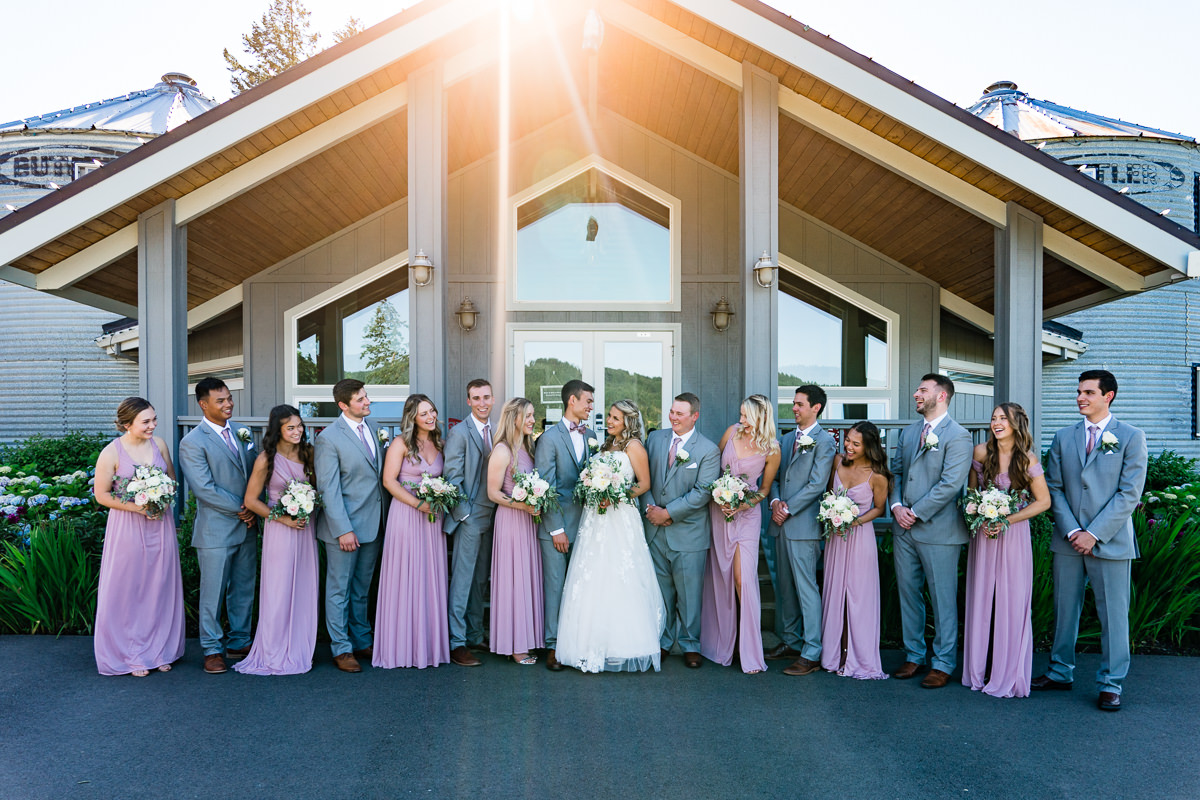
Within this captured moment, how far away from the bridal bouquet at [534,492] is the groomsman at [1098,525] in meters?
3.52

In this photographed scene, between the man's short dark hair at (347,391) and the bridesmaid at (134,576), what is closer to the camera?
the bridesmaid at (134,576)

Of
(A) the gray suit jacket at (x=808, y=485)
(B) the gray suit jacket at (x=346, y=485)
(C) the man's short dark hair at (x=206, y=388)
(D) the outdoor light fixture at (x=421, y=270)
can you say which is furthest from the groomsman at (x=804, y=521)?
(C) the man's short dark hair at (x=206, y=388)

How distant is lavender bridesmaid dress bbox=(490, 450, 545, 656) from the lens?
547 cm

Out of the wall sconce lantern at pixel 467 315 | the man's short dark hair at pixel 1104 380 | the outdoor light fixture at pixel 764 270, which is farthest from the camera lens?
the wall sconce lantern at pixel 467 315

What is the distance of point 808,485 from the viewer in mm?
5445

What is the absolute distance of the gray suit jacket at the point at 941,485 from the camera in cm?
508

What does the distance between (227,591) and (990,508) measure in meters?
5.61

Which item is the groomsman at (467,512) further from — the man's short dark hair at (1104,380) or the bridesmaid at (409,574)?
the man's short dark hair at (1104,380)

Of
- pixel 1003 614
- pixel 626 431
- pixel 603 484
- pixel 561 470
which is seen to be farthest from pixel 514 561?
pixel 1003 614

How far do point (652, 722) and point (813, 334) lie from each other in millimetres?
7177

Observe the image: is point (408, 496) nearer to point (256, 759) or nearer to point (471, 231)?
point (256, 759)

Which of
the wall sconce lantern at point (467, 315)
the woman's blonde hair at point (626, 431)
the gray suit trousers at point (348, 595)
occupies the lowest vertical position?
the gray suit trousers at point (348, 595)

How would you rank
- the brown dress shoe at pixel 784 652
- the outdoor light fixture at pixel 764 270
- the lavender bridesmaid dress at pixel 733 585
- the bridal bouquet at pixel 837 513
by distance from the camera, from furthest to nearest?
1. the outdoor light fixture at pixel 764 270
2. the brown dress shoe at pixel 784 652
3. the lavender bridesmaid dress at pixel 733 585
4. the bridal bouquet at pixel 837 513

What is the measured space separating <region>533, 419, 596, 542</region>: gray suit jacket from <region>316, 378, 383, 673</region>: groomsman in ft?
4.12
